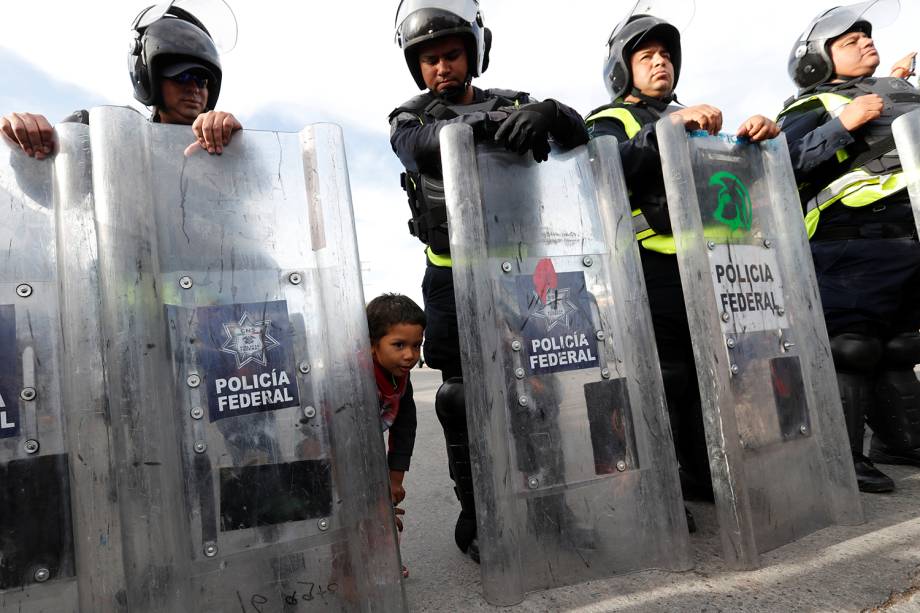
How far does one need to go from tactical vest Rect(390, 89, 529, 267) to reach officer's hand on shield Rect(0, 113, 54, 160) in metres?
1.02

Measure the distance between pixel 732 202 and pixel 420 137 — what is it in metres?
1.05

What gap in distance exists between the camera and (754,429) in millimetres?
1659

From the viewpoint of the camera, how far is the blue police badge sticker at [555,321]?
156 centimetres

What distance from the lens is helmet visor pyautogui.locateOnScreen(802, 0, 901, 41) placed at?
97.8 inches

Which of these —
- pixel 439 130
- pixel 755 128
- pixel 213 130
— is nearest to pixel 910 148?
pixel 755 128

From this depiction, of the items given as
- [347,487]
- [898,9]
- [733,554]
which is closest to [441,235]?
[347,487]

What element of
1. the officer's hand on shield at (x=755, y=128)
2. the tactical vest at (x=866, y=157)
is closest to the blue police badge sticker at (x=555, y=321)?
the officer's hand on shield at (x=755, y=128)

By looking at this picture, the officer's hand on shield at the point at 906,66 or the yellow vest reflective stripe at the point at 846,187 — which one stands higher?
the officer's hand on shield at the point at 906,66

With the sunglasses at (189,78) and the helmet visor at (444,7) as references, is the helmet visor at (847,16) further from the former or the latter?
the sunglasses at (189,78)

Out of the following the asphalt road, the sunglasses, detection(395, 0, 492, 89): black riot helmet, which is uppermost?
detection(395, 0, 492, 89): black riot helmet

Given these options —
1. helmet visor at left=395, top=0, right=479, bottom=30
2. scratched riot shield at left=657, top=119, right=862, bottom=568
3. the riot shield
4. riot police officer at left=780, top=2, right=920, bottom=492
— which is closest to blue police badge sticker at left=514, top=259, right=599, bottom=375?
the riot shield

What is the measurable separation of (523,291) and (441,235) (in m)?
0.42

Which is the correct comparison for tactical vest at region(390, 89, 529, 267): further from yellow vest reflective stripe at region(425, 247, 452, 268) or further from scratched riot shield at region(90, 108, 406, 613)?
scratched riot shield at region(90, 108, 406, 613)

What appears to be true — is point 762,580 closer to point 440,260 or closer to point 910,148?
point 440,260
